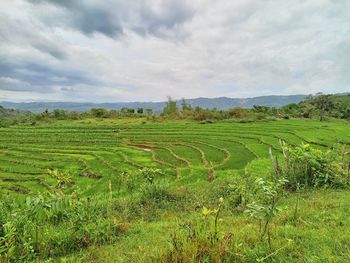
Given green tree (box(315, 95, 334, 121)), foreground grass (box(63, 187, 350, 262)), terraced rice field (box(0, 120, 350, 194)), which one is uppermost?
green tree (box(315, 95, 334, 121))

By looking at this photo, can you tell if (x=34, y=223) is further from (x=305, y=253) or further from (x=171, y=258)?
(x=305, y=253)

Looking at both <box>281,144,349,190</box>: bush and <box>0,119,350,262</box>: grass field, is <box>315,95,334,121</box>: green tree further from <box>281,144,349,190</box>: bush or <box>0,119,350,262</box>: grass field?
<box>281,144,349,190</box>: bush

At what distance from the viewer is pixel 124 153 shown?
25375 millimetres

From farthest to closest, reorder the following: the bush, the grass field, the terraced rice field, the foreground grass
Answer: the terraced rice field
the bush
the grass field
the foreground grass

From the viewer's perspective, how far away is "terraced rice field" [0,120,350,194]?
18.2 m

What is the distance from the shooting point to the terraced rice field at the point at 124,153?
18203mm

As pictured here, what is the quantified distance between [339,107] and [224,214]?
6293cm

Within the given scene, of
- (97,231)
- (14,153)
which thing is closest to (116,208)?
(97,231)

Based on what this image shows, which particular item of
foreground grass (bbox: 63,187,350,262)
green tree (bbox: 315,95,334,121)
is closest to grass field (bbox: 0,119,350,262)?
foreground grass (bbox: 63,187,350,262)

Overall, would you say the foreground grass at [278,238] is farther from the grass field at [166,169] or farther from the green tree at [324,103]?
the green tree at [324,103]

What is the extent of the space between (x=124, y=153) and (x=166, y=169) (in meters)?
7.19

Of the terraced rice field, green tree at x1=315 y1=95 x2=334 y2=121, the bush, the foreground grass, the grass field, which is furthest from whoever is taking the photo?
green tree at x1=315 y1=95 x2=334 y2=121

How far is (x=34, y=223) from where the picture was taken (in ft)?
14.9

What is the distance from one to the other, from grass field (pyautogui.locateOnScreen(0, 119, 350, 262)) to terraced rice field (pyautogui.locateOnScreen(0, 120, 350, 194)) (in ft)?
0.22
